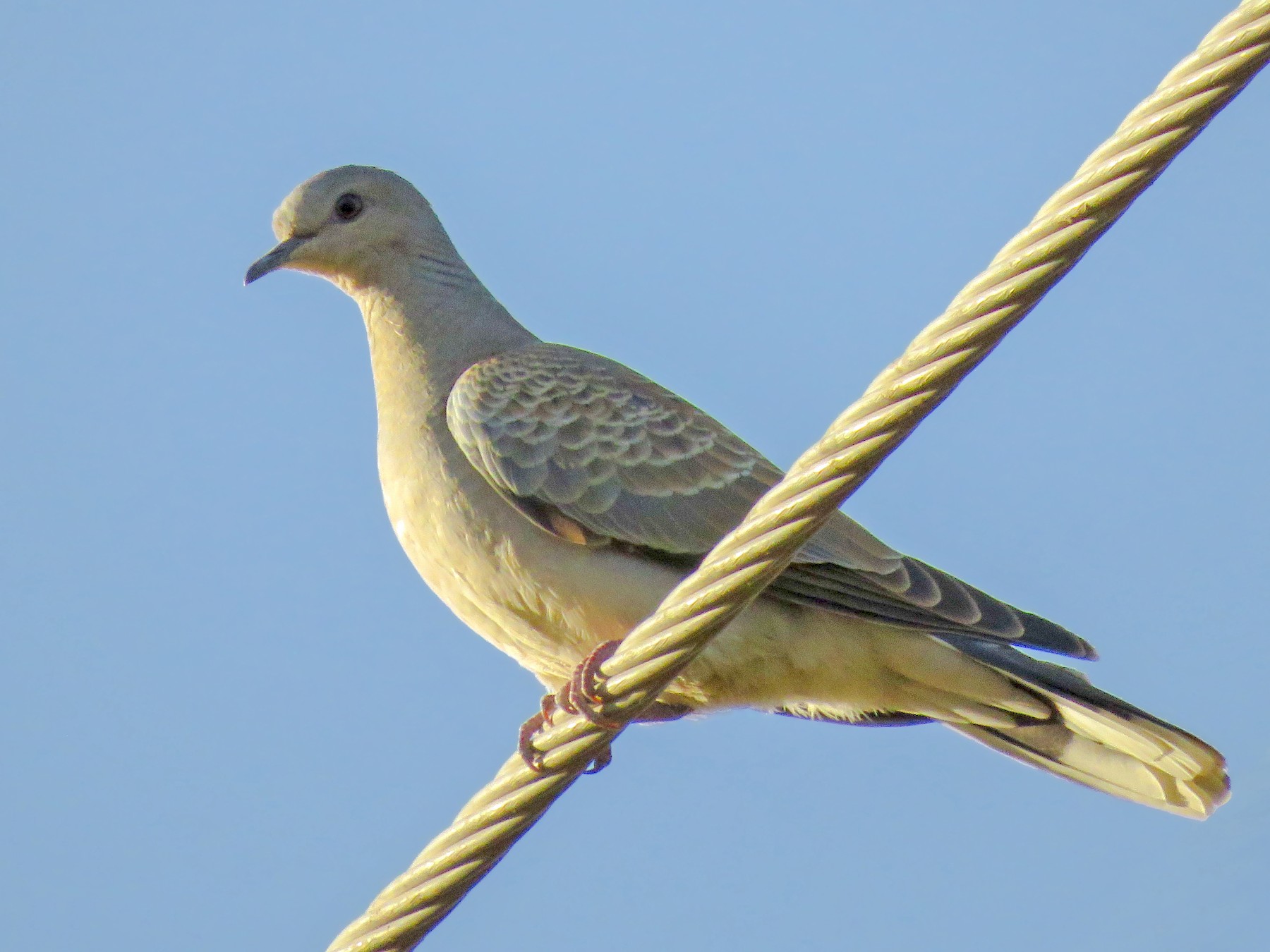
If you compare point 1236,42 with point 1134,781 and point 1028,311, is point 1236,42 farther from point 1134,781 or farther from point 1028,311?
point 1134,781

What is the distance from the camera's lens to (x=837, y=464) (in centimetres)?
219

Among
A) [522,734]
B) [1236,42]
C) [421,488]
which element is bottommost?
[522,734]

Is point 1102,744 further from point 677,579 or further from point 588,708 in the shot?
point 588,708

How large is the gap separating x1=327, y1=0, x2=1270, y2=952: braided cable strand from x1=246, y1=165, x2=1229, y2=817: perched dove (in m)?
1.17

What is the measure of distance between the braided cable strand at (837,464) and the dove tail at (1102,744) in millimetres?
1511

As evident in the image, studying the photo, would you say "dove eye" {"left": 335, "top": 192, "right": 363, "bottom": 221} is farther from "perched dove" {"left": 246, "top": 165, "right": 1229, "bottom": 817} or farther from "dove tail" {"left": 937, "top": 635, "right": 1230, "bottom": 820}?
"dove tail" {"left": 937, "top": 635, "right": 1230, "bottom": 820}

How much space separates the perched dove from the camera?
3.65 meters

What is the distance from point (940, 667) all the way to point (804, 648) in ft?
1.21

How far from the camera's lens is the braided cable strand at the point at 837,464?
1966mm

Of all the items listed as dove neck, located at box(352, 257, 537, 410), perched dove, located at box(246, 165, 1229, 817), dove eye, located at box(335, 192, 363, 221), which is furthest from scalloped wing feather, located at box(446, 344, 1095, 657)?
dove eye, located at box(335, 192, 363, 221)

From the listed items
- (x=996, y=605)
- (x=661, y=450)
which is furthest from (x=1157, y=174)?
(x=661, y=450)

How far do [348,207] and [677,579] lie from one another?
195 cm

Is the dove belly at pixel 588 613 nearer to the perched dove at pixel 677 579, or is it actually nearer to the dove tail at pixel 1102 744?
the perched dove at pixel 677 579

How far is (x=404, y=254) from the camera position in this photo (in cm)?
498
